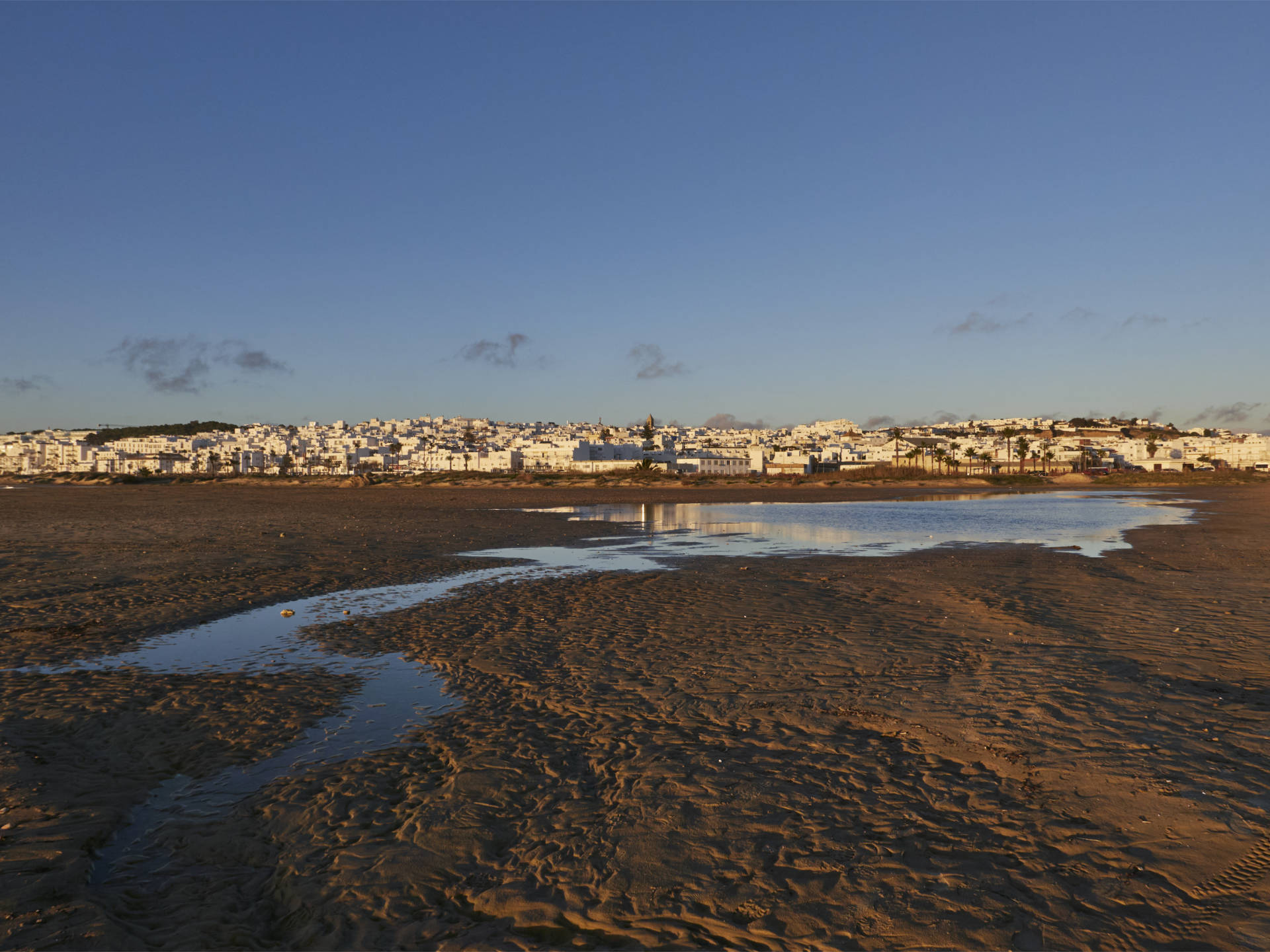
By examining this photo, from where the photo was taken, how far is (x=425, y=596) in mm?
15898

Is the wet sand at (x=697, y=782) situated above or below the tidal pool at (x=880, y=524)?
above

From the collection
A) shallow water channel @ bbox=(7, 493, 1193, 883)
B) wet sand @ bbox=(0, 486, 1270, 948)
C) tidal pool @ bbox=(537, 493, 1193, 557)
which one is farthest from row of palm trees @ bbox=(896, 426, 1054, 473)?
wet sand @ bbox=(0, 486, 1270, 948)

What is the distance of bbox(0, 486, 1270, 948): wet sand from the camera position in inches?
179

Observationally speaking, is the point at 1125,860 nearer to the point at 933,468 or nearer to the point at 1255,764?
the point at 1255,764

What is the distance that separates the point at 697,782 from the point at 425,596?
34.8ft

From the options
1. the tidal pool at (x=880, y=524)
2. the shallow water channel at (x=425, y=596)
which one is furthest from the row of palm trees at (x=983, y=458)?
the shallow water channel at (x=425, y=596)

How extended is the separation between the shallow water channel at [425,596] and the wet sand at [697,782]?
300 millimetres

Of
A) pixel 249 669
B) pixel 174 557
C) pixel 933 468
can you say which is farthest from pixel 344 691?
pixel 933 468

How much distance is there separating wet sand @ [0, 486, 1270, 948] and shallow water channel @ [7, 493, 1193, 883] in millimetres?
300

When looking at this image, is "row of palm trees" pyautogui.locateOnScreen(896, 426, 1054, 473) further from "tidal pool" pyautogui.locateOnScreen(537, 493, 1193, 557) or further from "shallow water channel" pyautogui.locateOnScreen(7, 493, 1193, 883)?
"shallow water channel" pyautogui.locateOnScreen(7, 493, 1193, 883)

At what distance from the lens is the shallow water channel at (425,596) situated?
21.2ft

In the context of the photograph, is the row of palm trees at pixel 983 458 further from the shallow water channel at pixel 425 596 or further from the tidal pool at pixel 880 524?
the shallow water channel at pixel 425 596

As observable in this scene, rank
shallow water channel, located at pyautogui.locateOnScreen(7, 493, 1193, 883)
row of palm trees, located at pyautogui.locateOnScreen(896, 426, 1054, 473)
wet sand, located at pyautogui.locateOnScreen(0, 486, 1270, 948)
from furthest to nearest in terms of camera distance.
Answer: row of palm trees, located at pyautogui.locateOnScreen(896, 426, 1054, 473) → shallow water channel, located at pyautogui.locateOnScreen(7, 493, 1193, 883) → wet sand, located at pyautogui.locateOnScreen(0, 486, 1270, 948)

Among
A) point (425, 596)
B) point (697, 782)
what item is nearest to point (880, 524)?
point (425, 596)
